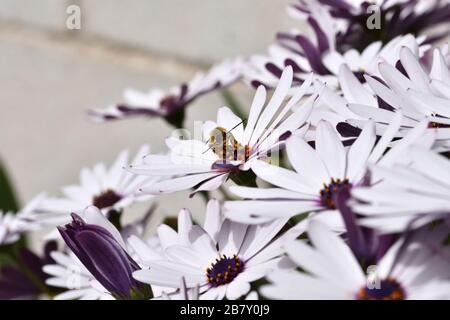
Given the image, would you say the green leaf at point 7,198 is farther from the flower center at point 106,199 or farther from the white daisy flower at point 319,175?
the white daisy flower at point 319,175

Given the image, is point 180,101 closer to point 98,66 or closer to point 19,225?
point 19,225

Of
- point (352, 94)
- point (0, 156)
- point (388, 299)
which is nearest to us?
point (388, 299)

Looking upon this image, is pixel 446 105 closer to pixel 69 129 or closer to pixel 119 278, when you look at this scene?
pixel 119 278

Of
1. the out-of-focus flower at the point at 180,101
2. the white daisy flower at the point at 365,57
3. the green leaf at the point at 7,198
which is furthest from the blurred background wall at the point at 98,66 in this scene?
the white daisy flower at the point at 365,57

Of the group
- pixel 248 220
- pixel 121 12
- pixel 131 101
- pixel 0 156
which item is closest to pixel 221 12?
pixel 121 12

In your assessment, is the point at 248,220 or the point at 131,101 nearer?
the point at 248,220

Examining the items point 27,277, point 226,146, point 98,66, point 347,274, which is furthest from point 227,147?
point 98,66

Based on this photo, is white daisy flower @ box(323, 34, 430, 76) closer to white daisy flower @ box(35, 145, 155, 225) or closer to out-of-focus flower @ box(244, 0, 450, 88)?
out-of-focus flower @ box(244, 0, 450, 88)

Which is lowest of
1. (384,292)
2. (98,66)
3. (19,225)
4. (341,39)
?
(384,292)
